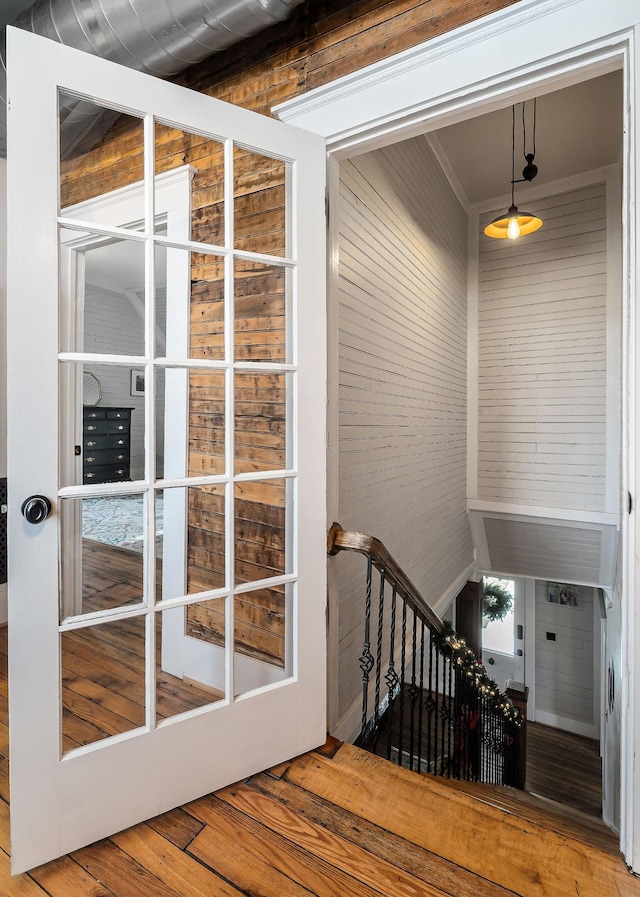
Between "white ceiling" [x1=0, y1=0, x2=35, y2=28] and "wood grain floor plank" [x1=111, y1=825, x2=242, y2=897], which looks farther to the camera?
"white ceiling" [x1=0, y1=0, x2=35, y2=28]

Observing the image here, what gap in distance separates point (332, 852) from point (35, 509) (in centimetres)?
115

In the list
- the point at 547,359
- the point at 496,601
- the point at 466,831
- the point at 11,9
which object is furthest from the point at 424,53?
the point at 496,601

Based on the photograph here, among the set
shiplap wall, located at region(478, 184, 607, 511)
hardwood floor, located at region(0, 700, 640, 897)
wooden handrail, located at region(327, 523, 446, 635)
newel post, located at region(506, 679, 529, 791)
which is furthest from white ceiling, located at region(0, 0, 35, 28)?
newel post, located at region(506, 679, 529, 791)

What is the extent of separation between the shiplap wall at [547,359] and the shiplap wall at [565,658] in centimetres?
292

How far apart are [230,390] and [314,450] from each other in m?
0.34

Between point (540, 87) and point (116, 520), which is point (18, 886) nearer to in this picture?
point (116, 520)

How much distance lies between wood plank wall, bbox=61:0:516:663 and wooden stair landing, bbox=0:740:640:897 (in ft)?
1.47

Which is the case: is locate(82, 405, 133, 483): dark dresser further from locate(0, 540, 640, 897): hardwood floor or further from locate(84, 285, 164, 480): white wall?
locate(0, 540, 640, 897): hardwood floor

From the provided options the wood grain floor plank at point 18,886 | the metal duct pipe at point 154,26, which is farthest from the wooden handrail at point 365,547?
the metal duct pipe at point 154,26

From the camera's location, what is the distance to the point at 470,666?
9.64ft

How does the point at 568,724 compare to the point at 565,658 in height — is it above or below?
below

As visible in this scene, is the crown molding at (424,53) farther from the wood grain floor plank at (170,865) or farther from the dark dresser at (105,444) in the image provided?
the wood grain floor plank at (170,865)

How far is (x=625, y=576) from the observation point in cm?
131

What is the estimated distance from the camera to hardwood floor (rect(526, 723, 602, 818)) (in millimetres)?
5637
